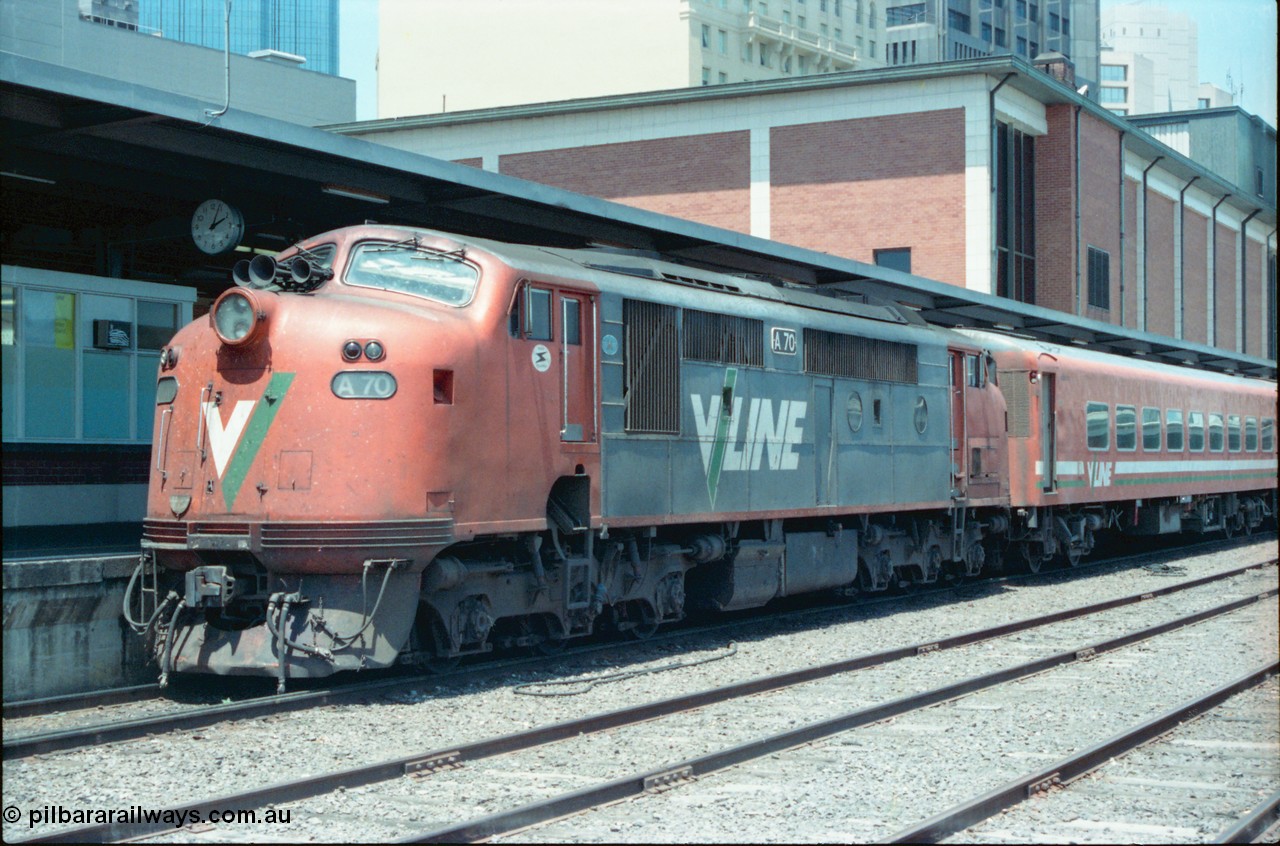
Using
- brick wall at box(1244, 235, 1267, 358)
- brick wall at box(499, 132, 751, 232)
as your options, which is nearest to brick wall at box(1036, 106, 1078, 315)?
brick wall at box(499, 132, 751, 232)

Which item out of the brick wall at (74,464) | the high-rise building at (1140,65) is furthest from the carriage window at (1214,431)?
the high-rise building at (1140,65)

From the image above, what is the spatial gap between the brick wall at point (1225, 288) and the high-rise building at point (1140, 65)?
88945mm

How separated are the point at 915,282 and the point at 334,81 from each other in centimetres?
3863

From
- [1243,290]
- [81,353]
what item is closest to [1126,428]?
[81,353]

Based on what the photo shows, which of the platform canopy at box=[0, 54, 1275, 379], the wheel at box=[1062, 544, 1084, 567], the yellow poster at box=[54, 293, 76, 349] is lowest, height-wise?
the wheel at box=[1062, 544, 1084, 567]

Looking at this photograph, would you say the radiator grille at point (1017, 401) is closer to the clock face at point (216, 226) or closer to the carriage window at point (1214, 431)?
the carriage window at point (1214, 431)

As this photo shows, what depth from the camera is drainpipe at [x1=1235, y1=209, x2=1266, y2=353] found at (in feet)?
183

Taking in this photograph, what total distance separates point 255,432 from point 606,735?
11.5 ft

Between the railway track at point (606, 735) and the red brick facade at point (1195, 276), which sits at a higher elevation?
the red brick facade at point (1195, 276)

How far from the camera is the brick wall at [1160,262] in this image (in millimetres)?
46781

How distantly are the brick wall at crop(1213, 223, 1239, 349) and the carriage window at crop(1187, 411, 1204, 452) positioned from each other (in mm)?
26017

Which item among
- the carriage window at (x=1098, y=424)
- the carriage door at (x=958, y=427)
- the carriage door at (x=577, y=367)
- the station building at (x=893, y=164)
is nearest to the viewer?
the carriage door at (x=577, y=367)

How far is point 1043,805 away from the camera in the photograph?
25.8ft

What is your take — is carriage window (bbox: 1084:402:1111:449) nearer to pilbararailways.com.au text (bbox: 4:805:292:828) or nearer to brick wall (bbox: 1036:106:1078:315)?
brick wall (bbox: 1036:106:1078:315)
